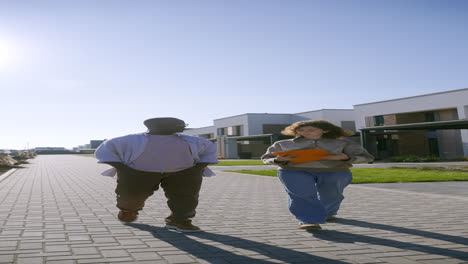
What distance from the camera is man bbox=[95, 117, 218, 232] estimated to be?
4.28 m

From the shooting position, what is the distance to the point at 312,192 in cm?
430

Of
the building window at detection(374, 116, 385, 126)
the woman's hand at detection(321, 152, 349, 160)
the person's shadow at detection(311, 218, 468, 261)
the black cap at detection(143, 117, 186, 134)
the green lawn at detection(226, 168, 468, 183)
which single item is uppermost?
the building window at detection(374, 116, 385, 126)

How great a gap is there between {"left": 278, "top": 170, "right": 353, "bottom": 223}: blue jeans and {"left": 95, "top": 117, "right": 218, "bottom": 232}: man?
999 mm

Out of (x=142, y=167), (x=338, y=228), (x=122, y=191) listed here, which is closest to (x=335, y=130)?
(x=338, y=228)

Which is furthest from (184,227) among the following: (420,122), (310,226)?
(420,122)

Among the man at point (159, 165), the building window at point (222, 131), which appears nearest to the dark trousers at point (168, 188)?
the man at point (159, 165)

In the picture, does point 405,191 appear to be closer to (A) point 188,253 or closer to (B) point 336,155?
(B) point 336,155

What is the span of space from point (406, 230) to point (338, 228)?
0.75 metres

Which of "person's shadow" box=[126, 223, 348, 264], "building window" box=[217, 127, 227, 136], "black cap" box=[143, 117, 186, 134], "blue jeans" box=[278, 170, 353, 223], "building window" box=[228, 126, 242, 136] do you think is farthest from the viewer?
"building window" box=[217, 127, 227, 136]

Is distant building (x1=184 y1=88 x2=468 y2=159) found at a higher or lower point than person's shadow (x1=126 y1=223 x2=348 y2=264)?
higher

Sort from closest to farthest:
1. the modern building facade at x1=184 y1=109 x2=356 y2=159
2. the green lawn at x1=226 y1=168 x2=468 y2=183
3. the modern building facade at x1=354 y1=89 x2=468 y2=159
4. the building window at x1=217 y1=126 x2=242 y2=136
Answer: the green lawn at x1=226 y1=168 x2=468 y2=183, the modern building facade at x1=354 y1=89 x2=468 y2=159, the modern building facade at x1=184 y1=109 x2=356 y2=159, the building window at x1=217 y1=126 x2=242 y2=136

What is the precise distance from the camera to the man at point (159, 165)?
14.0ft

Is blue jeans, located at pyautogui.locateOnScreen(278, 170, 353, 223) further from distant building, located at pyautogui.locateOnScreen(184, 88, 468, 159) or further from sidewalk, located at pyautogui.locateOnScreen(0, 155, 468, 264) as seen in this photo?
distant building, located at pyautogui.locateOnScreen(184, 88, 468, 159)

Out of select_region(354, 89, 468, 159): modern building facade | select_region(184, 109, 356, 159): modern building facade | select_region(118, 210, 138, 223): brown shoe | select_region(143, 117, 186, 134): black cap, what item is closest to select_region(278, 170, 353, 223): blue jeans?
select_region(143, 117, 186, 134): black cap
